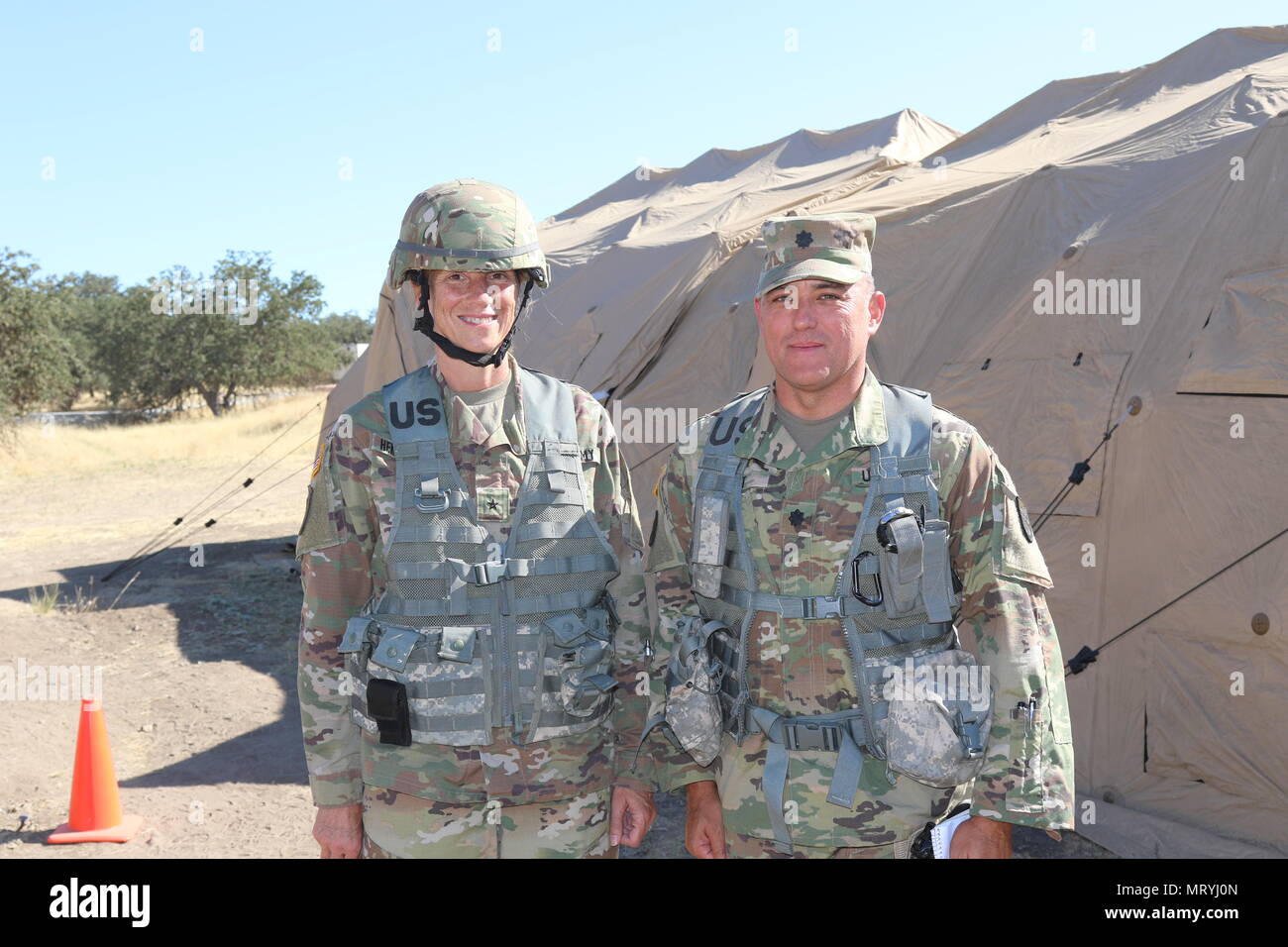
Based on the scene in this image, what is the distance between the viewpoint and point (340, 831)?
7.66 feet

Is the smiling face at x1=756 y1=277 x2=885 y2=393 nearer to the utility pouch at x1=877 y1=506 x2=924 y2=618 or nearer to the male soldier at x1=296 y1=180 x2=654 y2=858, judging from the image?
the utility pouch at x1=877 y1=506 x2=924 y2=618

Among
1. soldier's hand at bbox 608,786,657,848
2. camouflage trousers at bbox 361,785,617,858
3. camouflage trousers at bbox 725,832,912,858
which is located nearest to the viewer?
camouflage trousers at bbox 725,832,912,858

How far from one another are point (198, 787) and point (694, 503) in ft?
12.5

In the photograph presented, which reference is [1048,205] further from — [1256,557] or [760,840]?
[760,840]

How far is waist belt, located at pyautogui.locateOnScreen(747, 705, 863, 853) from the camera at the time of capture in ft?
7.02

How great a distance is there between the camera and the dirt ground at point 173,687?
4.61 meters

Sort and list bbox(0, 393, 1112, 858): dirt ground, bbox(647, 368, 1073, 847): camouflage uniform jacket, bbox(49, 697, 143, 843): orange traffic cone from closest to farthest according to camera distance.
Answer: bbox(647, 368, 1073, 847): camouflage uniform jacket
bbox(49, 697, 143, 843): orange traffic cone
bbox(0, 393, 1112, 858): dirt ground

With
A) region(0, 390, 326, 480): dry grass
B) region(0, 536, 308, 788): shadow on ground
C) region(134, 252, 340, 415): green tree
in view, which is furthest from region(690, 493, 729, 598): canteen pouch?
region(134, 252, 340, 415): green tree

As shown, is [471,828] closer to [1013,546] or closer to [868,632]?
[868,632]

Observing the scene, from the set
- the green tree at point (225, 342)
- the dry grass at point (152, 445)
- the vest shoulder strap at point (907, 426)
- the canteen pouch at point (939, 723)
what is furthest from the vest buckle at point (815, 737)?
Result: the green tree at point (225, 342)

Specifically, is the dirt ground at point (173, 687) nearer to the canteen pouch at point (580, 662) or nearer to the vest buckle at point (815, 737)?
the canteen pouch at point (580, 662)

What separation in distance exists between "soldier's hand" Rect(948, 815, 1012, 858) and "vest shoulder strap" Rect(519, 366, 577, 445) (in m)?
1.13

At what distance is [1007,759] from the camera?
6.69 ft

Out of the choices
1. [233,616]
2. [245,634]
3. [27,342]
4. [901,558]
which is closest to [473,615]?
[901,558]
